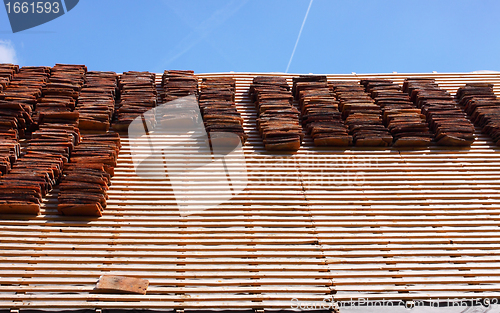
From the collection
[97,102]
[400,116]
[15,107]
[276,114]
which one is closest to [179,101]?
[97,102]

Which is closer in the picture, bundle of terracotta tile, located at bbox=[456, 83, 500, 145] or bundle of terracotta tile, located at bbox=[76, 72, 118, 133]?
bundle of terracotta tile, located at bbox=[76, 72, 118, 133]

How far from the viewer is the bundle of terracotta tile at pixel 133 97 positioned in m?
9.91

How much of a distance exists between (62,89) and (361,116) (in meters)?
7.28

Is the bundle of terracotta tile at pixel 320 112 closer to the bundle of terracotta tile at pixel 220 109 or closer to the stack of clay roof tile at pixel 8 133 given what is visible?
the bundle of terracotta tile at pixel 220 109

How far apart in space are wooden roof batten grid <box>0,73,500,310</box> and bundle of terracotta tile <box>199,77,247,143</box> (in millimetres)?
805

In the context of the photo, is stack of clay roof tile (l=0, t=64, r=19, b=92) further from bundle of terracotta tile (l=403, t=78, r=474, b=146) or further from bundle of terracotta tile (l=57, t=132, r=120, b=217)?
bundle of terracotta tile (l=403, t=78, r=474, b=146)

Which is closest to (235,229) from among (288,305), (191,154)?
(288,305)

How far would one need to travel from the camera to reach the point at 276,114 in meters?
10.1

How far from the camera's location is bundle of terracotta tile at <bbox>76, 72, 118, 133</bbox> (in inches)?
383

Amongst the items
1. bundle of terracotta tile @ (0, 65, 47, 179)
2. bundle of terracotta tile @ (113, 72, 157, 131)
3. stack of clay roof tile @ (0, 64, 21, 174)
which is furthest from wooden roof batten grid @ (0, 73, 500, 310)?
bundle of terracotta tile @ (0, 65, 47, 179)

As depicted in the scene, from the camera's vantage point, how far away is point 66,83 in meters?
10.8
